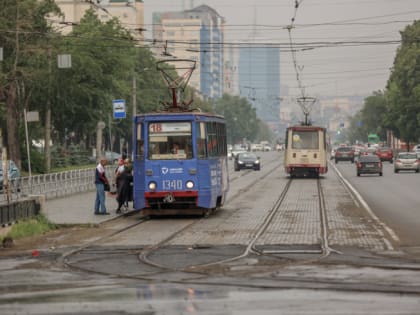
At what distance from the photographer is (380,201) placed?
3678cm

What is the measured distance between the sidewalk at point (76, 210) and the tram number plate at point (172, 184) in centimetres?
180

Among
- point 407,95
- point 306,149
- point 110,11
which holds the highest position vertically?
point 110,11

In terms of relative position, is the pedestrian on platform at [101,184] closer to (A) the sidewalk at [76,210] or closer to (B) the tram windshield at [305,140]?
(A) the sidewalk at [76,210]

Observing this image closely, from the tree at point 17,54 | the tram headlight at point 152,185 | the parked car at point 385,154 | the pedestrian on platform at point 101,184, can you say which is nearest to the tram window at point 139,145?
the tram headlight at point 152,185

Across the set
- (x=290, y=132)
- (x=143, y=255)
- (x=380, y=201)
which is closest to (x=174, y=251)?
(x=143, y=255)

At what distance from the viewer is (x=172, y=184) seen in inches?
1104

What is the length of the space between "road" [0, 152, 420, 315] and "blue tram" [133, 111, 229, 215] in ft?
2.86

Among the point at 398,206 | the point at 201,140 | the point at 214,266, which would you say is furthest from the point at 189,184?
the point at 214,266

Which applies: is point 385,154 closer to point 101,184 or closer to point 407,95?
point 407,95

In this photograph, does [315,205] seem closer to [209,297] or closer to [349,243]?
[349,243]

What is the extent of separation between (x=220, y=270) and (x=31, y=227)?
9.39 m

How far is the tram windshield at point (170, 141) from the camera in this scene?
92.7ft

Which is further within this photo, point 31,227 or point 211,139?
point 211,139

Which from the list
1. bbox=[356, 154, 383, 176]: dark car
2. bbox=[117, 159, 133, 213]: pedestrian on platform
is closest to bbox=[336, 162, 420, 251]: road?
bbox=[117, 159, 133, 213]: pedestrian on platform
